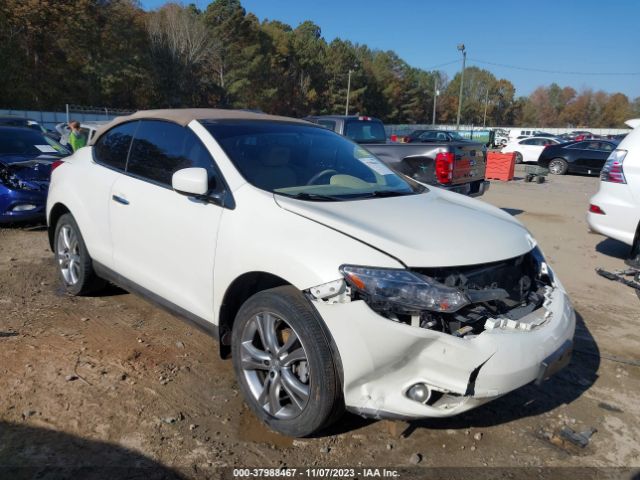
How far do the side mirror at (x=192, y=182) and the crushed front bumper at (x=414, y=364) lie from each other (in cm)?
104

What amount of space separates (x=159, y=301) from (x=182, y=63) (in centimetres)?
5540

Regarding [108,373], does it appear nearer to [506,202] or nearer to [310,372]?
[310,372]

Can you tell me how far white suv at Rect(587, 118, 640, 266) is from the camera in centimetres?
586

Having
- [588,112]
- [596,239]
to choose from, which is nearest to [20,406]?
[596,239]

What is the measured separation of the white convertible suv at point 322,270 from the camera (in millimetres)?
2373

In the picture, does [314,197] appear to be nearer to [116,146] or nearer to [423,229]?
[423,229]

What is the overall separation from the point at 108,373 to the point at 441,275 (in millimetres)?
2306

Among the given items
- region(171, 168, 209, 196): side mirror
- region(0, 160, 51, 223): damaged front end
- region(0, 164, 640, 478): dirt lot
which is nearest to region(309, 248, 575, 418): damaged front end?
region(0, 164, 640, 478): dirt lot

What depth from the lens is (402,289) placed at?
7.78ft

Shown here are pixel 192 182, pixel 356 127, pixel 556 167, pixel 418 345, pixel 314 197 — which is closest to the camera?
pixel 418 345

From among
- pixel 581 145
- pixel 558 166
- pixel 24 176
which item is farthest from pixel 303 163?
pixel 581 145

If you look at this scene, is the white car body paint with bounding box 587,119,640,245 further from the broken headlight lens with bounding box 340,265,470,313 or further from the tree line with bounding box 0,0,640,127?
the tree line with bounding box 0,0,640,127

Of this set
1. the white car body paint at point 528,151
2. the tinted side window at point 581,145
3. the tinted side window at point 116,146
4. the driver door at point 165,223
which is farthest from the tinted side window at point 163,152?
the white car body paint at point 528,151

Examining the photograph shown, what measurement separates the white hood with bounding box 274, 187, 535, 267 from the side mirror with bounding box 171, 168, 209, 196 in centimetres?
45
